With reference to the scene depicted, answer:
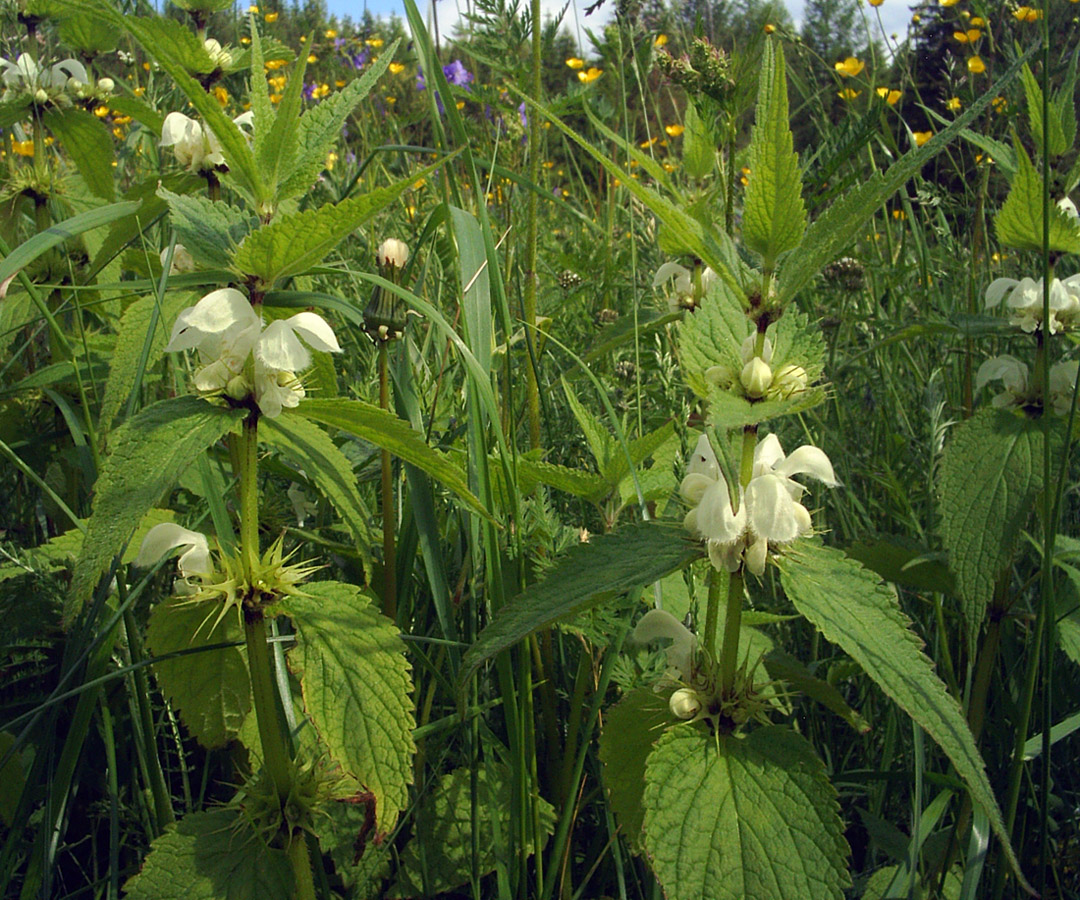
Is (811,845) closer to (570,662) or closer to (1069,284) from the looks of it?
(570,662)

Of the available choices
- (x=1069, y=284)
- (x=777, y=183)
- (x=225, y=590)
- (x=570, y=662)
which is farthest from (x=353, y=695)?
(x=1069, y=284)

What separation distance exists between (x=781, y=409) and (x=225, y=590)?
49cm

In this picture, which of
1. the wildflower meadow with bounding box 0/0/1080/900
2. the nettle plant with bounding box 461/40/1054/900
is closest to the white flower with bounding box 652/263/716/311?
the wildflower meadow with bounding box 0/0/1080/900

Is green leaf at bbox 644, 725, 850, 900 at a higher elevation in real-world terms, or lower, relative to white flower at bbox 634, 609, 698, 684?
lower

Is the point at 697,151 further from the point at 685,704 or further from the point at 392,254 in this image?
the point at 685,704

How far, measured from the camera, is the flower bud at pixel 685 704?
0.79m

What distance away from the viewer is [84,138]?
160 cm

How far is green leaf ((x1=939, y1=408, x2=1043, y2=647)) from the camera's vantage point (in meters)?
1.01

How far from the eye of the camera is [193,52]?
1198 mm

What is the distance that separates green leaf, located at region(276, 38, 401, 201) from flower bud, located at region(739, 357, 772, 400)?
0.40m

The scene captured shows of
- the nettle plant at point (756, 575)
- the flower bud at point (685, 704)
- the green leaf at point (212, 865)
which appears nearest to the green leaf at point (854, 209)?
the nettle plant at point (756, 575)

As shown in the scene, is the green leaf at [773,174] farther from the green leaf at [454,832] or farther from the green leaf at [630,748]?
the green leaf at [454,832]

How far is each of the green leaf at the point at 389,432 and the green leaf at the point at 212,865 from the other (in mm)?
369

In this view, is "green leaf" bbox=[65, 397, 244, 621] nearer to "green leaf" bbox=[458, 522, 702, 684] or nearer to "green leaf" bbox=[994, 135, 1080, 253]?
"green leaf" bbox=[458, 522, 702, 684]
